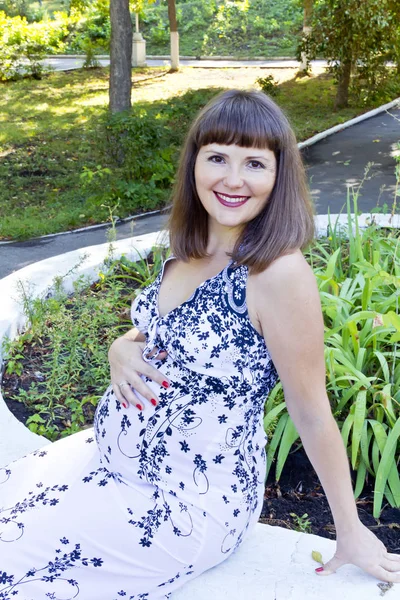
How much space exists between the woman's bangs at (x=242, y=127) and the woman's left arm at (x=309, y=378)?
1.00 ft

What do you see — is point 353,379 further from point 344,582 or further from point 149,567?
point 149,567

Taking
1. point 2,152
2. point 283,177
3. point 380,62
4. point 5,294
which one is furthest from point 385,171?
point 283,177

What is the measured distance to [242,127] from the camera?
73.6 inches

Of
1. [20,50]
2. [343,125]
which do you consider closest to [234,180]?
[343,125]

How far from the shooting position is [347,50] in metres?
13.5

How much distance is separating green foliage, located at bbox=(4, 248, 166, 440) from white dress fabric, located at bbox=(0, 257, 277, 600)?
3.79 ft

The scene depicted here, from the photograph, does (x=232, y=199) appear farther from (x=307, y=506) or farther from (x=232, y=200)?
(x=307, y=506)

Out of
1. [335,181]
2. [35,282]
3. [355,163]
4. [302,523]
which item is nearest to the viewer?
[302,523]

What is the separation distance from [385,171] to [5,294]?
742cm

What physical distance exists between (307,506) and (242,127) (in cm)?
145

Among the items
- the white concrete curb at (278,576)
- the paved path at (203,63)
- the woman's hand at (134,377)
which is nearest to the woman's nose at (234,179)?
the woman's hand at (134,377)

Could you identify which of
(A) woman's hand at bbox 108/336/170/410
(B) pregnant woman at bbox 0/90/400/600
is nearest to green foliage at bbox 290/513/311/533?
(B) pregnant woman at bbox 0/90/400/600

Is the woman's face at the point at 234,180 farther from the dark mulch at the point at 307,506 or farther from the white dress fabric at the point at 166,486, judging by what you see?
the dark mulch at the point at 307,506

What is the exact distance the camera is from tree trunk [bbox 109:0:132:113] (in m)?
10.4
